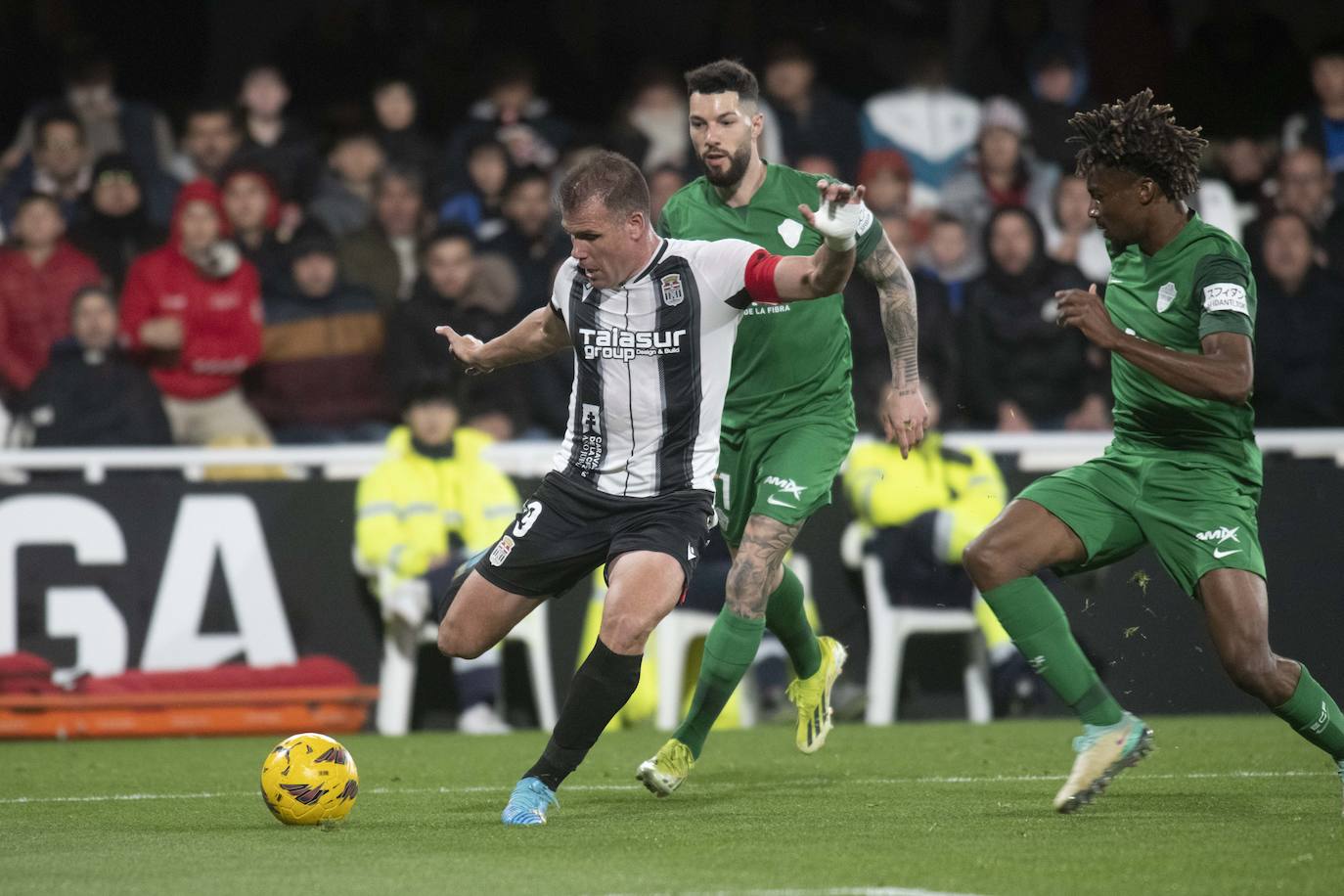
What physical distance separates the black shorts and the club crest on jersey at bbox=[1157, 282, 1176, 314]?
168 centimetres

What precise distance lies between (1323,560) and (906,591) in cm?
227

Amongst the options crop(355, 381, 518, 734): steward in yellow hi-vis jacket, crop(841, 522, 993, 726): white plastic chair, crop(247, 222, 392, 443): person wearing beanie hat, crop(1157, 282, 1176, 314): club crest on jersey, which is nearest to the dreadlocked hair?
crop(1157, 282, 1176, 314): club crest on jersey

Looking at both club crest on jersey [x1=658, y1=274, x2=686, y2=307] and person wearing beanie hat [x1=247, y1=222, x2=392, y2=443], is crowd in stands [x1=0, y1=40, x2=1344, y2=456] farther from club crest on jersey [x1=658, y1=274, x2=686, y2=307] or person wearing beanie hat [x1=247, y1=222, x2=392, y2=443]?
club crest on jersey [x1=658, y1=274, x2=686, y2=307]

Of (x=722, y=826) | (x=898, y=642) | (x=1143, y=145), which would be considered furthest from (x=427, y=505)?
(x=1143, y=145)

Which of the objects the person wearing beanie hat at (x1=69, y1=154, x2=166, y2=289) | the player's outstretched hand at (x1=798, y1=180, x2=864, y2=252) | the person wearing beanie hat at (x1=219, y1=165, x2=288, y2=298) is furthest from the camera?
the person wearing beanie hat at (x1=69, y1=154, x2=166, y2=289)

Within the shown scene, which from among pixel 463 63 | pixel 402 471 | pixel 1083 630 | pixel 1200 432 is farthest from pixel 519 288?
pixel 1200 432

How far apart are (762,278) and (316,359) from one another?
6642mm

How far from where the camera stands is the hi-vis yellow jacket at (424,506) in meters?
11.4

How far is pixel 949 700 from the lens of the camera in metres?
11.5

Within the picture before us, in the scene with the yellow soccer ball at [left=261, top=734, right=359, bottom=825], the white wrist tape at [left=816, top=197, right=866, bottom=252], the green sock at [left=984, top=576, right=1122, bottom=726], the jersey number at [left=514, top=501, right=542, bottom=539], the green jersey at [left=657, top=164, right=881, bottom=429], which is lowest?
the yellow soccer ball at [left=261, top=734, right=359, bottom=825]

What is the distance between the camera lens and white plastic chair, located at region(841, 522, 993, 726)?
11.5m

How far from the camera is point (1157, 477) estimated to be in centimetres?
700

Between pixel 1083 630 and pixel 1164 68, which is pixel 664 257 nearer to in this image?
pixel 1083 630

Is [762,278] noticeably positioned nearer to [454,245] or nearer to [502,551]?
[502,551]
